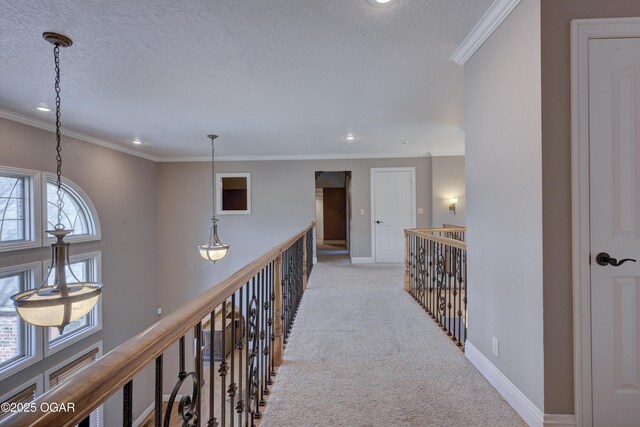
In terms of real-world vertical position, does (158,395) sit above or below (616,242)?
below

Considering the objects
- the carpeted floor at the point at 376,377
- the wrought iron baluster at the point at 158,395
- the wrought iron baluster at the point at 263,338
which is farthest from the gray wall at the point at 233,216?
the wrought iron baluster at the point at 158,395

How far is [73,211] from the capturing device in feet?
16.9

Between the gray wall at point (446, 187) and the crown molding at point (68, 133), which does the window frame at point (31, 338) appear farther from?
the gray wall at point (446, 187)

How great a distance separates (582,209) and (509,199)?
0.36 meters

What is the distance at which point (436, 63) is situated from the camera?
271 cm

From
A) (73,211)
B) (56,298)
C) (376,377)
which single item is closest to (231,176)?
(73,211)

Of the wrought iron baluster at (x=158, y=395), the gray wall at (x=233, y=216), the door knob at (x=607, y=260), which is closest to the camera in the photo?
the wrought iron baluster at (x=158, y=395)

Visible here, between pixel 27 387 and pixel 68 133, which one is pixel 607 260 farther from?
pixel 68 133

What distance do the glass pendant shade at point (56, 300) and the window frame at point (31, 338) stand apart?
2533mm

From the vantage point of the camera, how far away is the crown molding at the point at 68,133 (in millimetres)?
3906

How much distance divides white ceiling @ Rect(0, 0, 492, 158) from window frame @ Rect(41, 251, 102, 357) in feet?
6.71

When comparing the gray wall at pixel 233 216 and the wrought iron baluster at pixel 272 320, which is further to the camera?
the gray wall at pixel 233 216

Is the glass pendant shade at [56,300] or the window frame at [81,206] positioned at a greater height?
the window frame at [81,206]

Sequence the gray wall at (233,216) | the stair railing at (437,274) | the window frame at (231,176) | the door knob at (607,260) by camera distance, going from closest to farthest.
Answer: the door knob at (607,260)
the stair railing at (437,274)
the gray wall at (233,216)
the window frame at (231,176)
